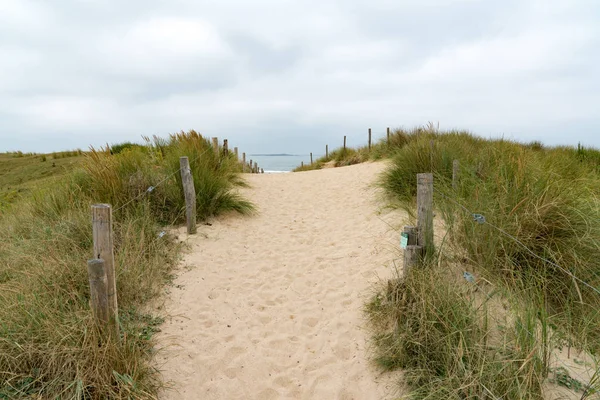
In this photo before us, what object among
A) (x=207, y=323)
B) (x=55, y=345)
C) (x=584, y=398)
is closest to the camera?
(x=584, y=398)

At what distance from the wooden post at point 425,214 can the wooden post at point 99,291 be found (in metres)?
2.68

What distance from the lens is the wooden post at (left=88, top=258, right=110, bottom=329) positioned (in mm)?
2652

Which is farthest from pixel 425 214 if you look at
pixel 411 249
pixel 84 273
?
pixel 84 273

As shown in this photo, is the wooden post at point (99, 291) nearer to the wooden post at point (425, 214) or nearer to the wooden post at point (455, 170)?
the wooden post at point (425, 214)

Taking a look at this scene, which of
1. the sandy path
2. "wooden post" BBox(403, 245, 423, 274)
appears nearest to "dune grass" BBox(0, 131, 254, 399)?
the sandy path

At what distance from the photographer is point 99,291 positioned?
8.83ft

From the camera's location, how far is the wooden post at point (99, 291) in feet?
8.70

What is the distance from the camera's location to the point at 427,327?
2.82 m

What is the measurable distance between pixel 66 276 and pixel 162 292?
105cm

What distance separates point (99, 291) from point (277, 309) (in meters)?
2.04

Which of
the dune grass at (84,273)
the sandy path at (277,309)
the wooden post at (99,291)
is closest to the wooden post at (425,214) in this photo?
the sandy path at (277,309)

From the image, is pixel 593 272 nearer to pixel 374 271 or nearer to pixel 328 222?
pixel 374 271

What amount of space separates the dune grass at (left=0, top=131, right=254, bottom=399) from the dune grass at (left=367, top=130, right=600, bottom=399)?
2017 millimetres

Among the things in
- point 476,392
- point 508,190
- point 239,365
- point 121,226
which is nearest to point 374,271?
point 508,190
